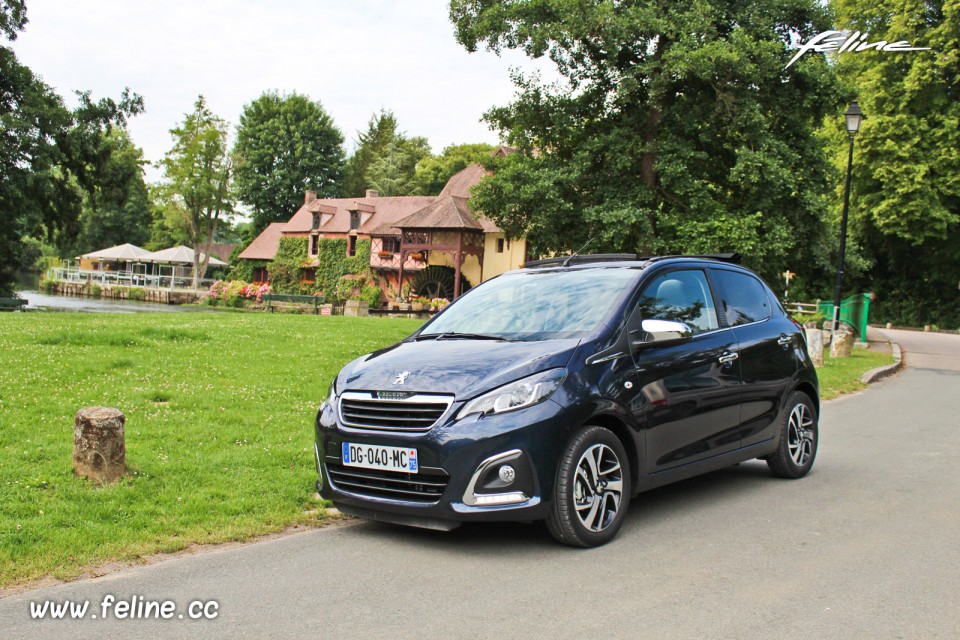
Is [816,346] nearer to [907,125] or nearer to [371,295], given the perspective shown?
[907,125]

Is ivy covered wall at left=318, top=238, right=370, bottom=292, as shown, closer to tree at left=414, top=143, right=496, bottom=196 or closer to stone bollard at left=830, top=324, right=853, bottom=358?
tree at left=414, top=143, right=496, bottom=196

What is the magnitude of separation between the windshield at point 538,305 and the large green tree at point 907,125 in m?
33.4

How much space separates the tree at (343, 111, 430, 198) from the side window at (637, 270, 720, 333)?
70.9m

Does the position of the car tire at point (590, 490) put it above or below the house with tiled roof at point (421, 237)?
below

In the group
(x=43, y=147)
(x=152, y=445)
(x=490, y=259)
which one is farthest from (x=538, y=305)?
(x=490, y=259)

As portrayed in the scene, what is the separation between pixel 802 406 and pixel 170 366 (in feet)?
26.9

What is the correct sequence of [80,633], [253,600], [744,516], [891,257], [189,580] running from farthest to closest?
1. [891,257]
2. [744,516]
3. [189,580]
4. [253,600]
5. [80,633]

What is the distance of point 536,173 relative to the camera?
915 inches

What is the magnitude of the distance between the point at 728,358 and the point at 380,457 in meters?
2.95

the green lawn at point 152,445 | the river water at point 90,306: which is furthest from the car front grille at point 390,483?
the river water at point 90,306

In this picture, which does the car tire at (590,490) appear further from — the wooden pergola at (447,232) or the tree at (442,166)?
the tree at (442,166)

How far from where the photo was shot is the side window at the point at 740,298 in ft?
22.8

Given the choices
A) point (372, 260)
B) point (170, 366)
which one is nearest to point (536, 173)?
point (170, 366)

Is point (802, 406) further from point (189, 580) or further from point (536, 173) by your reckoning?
point (536, 173)
